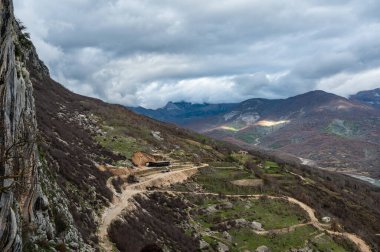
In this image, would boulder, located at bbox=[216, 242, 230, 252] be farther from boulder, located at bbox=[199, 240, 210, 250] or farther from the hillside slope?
the hillside slope

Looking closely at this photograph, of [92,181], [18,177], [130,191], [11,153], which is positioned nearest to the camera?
[18,177]

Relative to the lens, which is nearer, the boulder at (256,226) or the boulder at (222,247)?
the boulder at (222,247)

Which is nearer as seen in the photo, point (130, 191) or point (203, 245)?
point (203, 245)

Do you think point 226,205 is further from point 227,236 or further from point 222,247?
point 222,247

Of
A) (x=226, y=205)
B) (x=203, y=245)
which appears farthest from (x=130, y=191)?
(x=226, y=205)

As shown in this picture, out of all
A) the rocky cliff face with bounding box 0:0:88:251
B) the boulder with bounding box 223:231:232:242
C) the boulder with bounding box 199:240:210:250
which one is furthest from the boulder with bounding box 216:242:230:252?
the rocky cliff face with bounding box 0:0:88:251

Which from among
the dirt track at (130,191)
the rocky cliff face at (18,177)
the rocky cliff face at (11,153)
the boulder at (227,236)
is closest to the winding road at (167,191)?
the dirt track at (130,191)

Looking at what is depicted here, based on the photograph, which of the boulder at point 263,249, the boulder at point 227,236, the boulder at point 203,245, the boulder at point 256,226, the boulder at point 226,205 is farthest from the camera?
the boulder at point 226,205

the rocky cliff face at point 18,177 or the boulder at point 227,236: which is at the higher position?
the rocky cliff face at point 18,177

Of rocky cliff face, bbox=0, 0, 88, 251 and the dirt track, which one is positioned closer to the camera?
rocky cliff face, bbox=0, 0, 88, 251

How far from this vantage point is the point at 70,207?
38.4 m

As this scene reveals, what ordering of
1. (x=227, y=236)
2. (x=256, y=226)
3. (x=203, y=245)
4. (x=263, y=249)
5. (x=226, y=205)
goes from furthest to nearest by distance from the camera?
(x=226, y=205), (x=256, y=226), (x=227, y=236), (x=263, y=249), (x=203, y=245)

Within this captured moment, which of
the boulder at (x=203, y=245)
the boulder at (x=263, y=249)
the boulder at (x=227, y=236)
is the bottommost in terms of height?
the boulder at (x=263, y=249)

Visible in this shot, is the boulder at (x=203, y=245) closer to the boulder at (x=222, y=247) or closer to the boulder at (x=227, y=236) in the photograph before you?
the boulder at (x=222, y=247)
